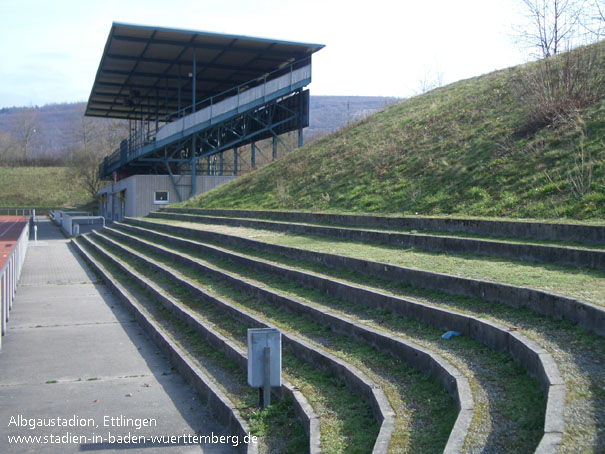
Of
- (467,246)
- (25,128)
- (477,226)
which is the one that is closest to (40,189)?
(25,128)

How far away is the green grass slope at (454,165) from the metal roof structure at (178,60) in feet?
36.3

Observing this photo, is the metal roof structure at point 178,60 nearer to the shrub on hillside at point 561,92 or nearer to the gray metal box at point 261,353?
the shrub on hillside at point 561,92

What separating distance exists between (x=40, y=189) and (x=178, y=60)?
53145mm

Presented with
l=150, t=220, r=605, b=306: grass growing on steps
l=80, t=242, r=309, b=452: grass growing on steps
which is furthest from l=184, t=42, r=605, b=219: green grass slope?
l=80, t=242, r=309, b=452: grass growing on steps

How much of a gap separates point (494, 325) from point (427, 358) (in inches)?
29.6

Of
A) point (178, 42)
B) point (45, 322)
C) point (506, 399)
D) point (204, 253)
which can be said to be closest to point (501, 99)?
point (204, 253)

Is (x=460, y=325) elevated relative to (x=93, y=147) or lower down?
lower down

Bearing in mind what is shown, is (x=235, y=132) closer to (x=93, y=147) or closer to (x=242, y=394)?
(x=242, y=394)

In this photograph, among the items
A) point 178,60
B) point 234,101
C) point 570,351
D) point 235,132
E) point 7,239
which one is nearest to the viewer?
point 570,351

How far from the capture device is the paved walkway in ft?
19.3

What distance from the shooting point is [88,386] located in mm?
7434

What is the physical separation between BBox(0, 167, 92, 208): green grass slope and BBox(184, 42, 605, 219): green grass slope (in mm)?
59236

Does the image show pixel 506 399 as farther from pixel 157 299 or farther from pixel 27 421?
pixel 157 299

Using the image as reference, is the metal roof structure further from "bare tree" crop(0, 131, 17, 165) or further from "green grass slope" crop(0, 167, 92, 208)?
"bare tree" crop(0, 131, 17, 165)
